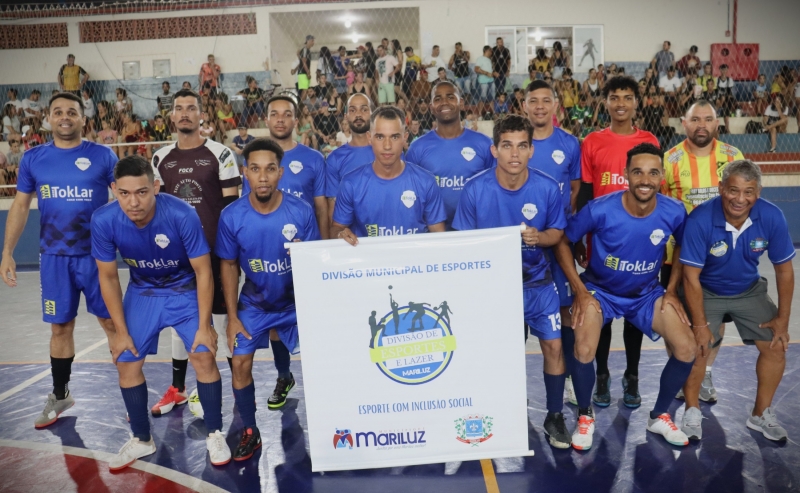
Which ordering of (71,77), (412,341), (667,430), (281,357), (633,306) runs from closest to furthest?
(412,341)
(667,430)
(633,306)
(281,357)
(71,77)

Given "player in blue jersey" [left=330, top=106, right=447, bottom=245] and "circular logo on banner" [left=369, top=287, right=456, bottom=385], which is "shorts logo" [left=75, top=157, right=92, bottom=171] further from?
"circular logo on banner" [left=369, top=287, right=456, bottom=385]

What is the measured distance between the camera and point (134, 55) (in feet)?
56.6

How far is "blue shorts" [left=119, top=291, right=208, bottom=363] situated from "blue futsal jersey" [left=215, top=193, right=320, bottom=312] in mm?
315

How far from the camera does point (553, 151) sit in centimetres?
446

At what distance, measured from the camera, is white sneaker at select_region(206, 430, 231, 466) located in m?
3.74

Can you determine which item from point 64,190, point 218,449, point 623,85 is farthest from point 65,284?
point 623,85

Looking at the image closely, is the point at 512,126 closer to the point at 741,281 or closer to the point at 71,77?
the point at 741,281

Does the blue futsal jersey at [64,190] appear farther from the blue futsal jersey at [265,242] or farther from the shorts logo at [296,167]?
the shorts logo at [296,167]

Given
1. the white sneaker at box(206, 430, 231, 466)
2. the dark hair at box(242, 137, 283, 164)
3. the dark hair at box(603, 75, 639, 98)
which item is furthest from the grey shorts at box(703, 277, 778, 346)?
the white sneaker at box(206, 430, 231, 466)

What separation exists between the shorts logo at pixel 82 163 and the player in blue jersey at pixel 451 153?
231cm

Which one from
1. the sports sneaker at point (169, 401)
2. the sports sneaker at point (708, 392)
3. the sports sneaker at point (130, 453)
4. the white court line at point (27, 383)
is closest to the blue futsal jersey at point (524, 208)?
the sports sneaker at point (708, 392)

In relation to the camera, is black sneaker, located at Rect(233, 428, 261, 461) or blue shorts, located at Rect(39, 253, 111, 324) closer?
black sneaker, located at Rect(233, 428, 261, 461)

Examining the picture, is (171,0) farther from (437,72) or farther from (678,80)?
(678,80)

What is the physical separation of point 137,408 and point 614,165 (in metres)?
3.54
